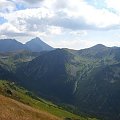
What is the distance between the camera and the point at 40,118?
2228 inches

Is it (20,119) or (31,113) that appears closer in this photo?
(20,119)

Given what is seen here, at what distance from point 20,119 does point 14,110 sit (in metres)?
5.96

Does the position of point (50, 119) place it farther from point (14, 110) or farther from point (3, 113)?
point (3, 113)

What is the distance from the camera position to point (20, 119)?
4672 cm

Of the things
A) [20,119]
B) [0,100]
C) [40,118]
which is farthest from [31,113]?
[20,119]

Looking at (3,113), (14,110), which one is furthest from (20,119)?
(14,110)

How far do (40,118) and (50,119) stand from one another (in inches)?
125

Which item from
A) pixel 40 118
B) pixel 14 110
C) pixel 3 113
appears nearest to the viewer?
pixel 3 113

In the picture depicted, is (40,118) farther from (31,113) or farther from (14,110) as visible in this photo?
(14,110)

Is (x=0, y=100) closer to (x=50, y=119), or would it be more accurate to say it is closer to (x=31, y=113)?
(x=31, y=113)

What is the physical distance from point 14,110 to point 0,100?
5665 millimetres

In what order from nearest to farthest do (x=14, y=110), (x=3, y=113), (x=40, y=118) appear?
(x=3, y=113)
(x=14, y=110)
(x=40, y=118)

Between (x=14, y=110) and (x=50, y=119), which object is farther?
(x=50, y=119)

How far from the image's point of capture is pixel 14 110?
52406 mm
